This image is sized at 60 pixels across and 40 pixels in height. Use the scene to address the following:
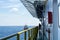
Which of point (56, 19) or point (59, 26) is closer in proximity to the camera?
point (59, 26)

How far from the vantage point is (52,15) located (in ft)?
16.1

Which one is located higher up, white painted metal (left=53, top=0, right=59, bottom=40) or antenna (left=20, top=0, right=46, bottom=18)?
antenna (left=20, top=0, right=46, bottom=18)

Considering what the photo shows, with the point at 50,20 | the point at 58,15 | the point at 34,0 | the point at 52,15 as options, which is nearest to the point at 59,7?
the point at 58,15

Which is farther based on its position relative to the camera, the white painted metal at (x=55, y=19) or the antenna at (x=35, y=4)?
the antenna at (x=35, y=4)

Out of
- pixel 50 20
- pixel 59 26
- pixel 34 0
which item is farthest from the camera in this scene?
pixel 34 0

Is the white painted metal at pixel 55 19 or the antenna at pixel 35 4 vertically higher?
the antenna at pixel 35 4

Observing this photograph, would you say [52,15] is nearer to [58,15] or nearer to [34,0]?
[58,15]

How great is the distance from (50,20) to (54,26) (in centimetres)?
52

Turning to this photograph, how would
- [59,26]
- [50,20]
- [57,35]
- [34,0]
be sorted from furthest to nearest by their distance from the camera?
[34,0], [50,20], [57,35], [59,26]

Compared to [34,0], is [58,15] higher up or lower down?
lower down

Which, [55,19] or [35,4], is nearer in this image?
[55,19]

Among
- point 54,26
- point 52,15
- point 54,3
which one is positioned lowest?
point 54,26

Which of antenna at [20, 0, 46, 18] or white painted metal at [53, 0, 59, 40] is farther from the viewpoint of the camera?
antenna at [20, 0, 46, 18]

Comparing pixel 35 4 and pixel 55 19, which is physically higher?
pixel 35 4
